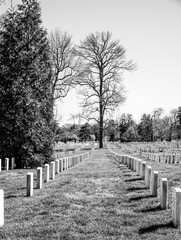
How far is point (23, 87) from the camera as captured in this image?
16.6 meters

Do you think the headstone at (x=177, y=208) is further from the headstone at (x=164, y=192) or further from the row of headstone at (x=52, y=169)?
the row of headstone at (x=52, y=169)

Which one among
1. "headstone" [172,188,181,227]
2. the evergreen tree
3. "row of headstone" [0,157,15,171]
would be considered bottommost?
"row of headstone" [0,157,15,171]

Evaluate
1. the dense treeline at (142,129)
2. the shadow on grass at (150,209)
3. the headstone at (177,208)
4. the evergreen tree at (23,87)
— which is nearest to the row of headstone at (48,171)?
the evergreen tree at (23,87)

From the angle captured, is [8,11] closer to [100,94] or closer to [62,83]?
[62,83]

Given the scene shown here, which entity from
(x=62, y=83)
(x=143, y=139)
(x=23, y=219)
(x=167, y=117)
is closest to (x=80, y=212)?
(x=23, y=219)

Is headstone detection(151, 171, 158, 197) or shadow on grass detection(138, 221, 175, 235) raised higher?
headstone detection(151, 171, 158, 197)

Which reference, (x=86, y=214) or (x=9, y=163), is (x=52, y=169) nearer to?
(x=9, y=163)

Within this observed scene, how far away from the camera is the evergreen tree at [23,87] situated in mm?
16406

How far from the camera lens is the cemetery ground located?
5.02 meters

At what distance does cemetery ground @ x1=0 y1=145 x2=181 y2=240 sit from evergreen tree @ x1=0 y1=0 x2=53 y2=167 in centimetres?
724

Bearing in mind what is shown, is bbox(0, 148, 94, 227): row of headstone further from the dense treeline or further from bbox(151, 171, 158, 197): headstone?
the dense treeline

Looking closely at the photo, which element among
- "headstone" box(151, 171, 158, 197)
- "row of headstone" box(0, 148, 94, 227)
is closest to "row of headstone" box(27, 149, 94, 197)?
"row of headstone" box(0, 148, 94, 227)

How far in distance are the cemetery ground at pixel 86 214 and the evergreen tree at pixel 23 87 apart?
724cm

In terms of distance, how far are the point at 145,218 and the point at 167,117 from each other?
4499 inches
